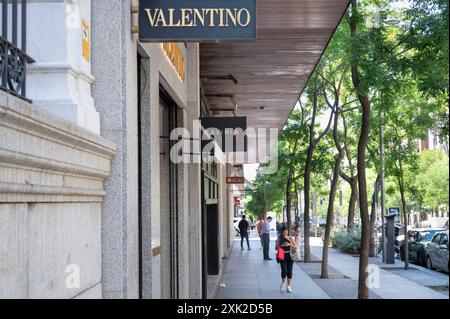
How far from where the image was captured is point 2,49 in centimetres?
390

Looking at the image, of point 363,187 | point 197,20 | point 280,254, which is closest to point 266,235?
point 280,254

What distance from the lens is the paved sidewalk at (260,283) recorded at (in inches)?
670

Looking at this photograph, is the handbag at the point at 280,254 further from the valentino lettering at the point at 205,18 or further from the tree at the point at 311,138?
the valentino lettering at the point at 205,18

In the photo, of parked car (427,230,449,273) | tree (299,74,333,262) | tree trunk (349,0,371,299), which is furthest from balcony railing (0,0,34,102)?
parked car (427,230,449,273)

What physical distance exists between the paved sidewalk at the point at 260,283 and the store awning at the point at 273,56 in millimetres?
5290

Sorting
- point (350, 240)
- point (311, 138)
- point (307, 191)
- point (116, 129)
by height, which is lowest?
point (350, 240)

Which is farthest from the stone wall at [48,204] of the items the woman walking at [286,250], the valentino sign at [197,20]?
the woman walking at [286,250]

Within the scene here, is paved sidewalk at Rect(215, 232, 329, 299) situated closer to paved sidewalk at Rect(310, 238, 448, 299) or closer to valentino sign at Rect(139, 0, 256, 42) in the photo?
paved sidewalk at Rect(310, 238, 448, 299)

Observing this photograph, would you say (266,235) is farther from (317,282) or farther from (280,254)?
(280,254)

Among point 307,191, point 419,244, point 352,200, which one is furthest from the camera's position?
point 352,200

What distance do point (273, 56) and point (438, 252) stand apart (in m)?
13.6

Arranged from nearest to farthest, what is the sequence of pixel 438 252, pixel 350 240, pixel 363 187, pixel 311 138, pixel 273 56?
pixel 273 56, pixel 363 187, pixel 438 252, pixel 311 138, pixel 350 240

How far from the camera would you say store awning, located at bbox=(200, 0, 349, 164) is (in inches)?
428

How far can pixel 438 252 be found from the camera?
24812mm
